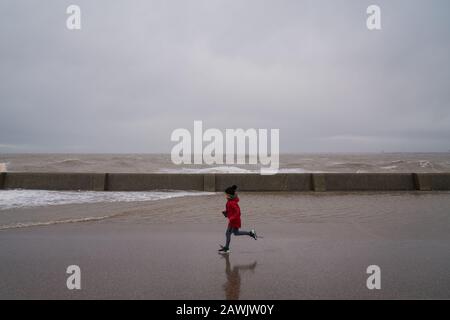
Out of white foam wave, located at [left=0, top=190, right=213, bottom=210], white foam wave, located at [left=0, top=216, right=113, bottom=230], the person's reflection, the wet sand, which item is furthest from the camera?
white foam wave, located at [left=0, top=190, right=213, bottom=210]

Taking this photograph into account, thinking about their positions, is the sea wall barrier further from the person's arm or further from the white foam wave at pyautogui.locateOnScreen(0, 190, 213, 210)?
the person's arm

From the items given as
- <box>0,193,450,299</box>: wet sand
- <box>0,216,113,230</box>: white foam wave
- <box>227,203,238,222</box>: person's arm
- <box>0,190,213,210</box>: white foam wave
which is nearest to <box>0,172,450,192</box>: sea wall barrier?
<box>0,190,213,210</box>: white foam wave

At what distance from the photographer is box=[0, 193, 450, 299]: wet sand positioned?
159 inches

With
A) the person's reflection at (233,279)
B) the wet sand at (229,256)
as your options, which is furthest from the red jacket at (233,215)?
the person's reflection at (233,279)

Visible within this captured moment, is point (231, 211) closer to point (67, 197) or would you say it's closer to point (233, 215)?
point (233, 215)

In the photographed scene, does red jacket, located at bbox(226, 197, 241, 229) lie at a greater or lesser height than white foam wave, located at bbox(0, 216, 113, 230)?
greater

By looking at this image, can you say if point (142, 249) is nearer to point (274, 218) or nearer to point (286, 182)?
point (274, 218)

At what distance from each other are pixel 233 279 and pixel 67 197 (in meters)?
10.1

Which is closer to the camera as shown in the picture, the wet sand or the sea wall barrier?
the wet sand

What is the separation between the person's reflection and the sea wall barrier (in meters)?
9.22

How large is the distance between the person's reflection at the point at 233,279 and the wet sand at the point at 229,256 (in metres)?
0.01

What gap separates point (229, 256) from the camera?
5.49 m

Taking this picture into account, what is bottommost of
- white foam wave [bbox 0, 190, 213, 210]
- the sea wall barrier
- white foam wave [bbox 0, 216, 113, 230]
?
white foam wave [bbox 0, 216, 113, 230]
